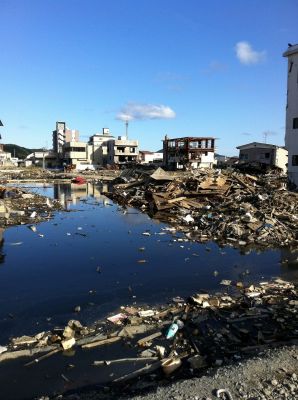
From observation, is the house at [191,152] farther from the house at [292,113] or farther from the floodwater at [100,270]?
the floodwater at [100,270]

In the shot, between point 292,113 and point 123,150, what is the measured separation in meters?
58.0

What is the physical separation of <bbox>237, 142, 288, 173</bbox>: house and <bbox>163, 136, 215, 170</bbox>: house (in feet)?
21.0

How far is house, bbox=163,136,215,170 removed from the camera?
53.5 m

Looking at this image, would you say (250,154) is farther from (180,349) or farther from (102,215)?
(180,349)

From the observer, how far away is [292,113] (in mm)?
26234

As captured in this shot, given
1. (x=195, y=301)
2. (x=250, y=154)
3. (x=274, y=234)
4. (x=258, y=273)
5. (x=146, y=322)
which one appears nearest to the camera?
(x=146, y=322)

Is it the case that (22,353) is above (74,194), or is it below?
below

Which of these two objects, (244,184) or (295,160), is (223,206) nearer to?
(244,184)

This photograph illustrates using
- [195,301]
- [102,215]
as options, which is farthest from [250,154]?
[195,301]

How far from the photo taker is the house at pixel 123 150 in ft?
264

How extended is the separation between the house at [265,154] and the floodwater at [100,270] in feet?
105

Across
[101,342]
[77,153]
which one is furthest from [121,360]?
[77,153]

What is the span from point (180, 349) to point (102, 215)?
51.1 ft

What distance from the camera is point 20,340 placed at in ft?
20.5
